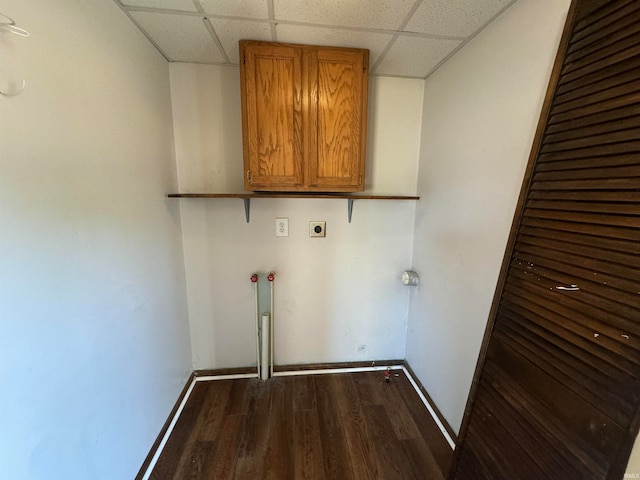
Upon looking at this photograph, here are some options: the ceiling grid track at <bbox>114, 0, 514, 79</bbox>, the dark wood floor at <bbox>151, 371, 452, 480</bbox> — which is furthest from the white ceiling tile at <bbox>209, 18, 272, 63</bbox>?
the dark wood floor at <bbox>151, 371, 452, 480</bbox>

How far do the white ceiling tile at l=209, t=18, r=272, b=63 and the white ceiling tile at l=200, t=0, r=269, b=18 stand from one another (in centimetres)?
6

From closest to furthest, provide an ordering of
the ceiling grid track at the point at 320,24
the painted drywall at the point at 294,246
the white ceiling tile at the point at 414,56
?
the ceiling grid track at the point at 320,24 < the white ceiling tile at the point at 414,56 < the painted drywall at the point at 294,246

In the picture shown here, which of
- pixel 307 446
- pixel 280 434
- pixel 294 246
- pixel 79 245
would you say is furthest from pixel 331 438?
pixel 79 245

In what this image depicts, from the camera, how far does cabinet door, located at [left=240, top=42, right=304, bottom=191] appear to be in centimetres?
148

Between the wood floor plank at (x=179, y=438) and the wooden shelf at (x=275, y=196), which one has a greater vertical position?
the wooden shelf at (x=275, y=196)

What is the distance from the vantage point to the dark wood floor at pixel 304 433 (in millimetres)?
1398

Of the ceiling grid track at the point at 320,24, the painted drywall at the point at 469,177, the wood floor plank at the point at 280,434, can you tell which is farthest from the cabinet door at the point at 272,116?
the wood floor plank at the point at 280,434

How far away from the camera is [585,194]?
0.79 meters

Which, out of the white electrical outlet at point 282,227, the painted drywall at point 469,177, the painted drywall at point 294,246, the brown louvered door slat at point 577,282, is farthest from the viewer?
the white electrical outlet at point 282,227

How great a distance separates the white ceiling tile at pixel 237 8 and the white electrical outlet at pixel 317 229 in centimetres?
122

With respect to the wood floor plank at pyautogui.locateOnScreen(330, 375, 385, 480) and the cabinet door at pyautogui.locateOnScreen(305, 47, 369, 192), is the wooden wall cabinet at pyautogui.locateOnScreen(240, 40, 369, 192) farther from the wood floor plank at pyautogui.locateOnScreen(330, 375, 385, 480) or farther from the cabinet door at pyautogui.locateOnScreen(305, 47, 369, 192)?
the wood floor plank at pyautogui.locateOnScreen(330, 375, 385, 480)

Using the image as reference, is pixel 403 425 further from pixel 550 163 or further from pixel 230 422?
pixel 550 163

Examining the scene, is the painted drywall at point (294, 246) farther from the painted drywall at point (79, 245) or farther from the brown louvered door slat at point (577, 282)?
the brown louvered door slat at point (577, 282)

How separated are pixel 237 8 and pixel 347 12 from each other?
0.50 m
